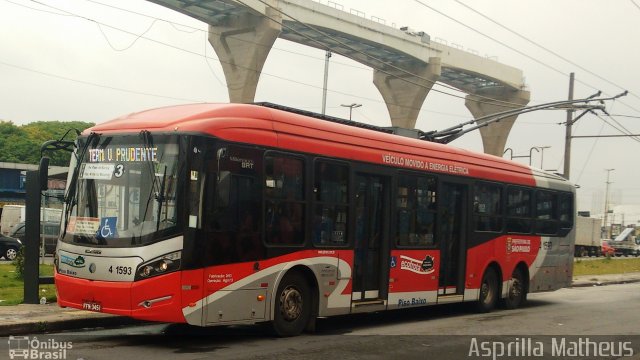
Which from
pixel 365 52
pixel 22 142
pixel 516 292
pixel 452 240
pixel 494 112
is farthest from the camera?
pixel 22 142

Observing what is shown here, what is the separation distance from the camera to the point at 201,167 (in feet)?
28.8

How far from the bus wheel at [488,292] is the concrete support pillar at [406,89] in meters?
39.9

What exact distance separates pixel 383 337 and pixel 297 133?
3.31 m

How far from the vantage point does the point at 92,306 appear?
873 cm

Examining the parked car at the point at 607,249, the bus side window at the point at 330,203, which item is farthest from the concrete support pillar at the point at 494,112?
the bus side window at the point at 330,203

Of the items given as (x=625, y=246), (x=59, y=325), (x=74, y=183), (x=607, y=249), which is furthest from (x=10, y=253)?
(x=625, y=246)

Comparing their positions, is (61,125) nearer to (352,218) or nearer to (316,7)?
(316,7)

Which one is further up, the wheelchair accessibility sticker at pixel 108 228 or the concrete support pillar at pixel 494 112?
the concrete support pillar at pixel 494 112

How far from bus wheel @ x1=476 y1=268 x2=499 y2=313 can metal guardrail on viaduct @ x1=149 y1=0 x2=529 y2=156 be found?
16148 mm

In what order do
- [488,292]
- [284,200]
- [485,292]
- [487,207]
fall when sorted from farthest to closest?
[488,292], [485,292], [487,207], [284,200]

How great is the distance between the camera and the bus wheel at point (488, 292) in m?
14.9

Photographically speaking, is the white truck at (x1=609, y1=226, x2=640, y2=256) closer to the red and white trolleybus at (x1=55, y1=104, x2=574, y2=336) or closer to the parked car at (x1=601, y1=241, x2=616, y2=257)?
the parked car at (x1=601, y1=241, x2=616, y2=257)

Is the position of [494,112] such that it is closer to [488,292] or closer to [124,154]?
[488,292]

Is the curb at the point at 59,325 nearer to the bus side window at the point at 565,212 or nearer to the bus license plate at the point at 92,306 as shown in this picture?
the bus license plate at the point at 92,306
